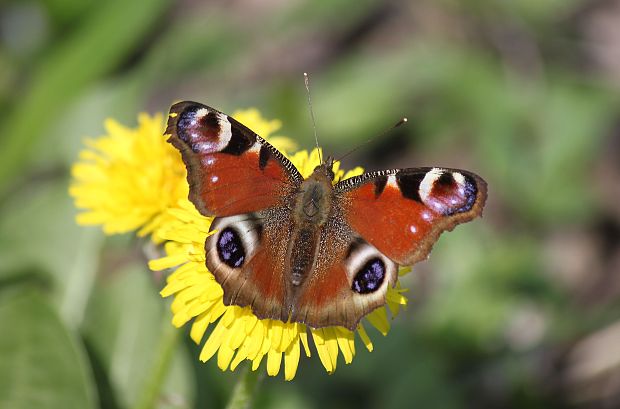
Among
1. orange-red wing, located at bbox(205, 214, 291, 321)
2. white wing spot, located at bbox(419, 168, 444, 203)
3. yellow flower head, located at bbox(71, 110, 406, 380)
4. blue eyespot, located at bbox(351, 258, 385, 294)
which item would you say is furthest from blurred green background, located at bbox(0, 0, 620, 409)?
white wing spot, located at bbox(419, 168, 444, 203)

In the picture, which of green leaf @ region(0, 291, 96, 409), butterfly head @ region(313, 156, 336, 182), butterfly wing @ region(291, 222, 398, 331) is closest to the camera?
butterfly wing @ region(291, 222, 398, 331)

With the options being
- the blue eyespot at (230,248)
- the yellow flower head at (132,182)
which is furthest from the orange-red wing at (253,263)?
the yellow flower head at (132,182)

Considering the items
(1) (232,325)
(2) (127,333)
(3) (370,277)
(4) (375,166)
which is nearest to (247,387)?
(1) (232,325)

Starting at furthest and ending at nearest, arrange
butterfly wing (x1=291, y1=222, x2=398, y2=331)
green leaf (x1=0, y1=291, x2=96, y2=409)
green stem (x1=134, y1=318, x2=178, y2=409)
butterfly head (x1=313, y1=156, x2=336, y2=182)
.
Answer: green leaf (x1=0, y1=291, x2=96, y2=409), green stem (x1=134, y1=318, x2=178, y2=409), butterfly head (x1=313, y1=156, x2=336, y2=182), butterfly wing (x1=291, y1=222, x2=398, y2=331)

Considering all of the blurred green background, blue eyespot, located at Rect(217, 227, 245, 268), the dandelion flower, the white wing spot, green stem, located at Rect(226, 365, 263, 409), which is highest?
the blurred green background

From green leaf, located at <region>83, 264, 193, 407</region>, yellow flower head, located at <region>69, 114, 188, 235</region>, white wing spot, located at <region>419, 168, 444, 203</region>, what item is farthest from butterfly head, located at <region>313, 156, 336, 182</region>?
green leaf, located at <region>83, 264, 193, 407</region>

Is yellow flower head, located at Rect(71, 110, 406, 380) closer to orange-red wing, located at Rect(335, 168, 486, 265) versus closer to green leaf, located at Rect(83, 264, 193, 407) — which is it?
orange-red wing, located at Rect(335, 168, 486, 265)

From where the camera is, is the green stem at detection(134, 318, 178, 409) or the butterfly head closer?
the butterfly head

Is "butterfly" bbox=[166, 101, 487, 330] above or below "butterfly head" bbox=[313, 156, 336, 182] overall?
below
